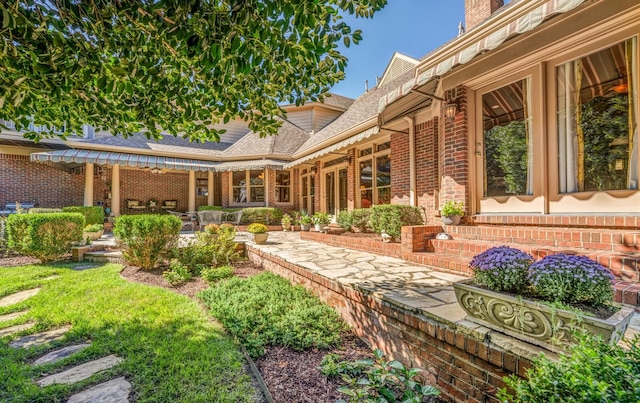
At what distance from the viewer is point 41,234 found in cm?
746

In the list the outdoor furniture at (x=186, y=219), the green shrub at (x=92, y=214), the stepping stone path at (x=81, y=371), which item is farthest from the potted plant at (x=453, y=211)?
the green shrub at (x=92, y=214)

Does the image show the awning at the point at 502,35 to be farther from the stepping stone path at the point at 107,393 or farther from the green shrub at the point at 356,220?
the stepping stone path at the point at 107,393

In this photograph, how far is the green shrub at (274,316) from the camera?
3436mm

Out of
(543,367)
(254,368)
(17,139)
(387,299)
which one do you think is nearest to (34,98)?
(254,368)

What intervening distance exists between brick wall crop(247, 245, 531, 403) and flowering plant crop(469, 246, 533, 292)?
449 mm

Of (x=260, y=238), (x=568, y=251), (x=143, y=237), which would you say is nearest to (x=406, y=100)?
(x=568, y=251)

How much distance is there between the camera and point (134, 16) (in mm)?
2680

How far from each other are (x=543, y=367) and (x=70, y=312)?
5.82 m

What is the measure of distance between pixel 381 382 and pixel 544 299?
144 centimetres

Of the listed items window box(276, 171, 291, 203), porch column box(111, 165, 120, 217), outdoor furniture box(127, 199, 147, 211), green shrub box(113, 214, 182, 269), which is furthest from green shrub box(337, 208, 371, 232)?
outdoor furniture box(127, 199, 147, 211)

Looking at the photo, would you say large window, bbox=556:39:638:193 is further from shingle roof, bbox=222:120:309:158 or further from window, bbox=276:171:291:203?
window, bbox=276:171:291:203

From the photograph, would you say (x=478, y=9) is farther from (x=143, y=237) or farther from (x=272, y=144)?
(x=272, y=144)

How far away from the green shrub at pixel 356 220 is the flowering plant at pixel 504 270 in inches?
248

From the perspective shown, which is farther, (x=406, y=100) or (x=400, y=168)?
(x=400, y=168)
